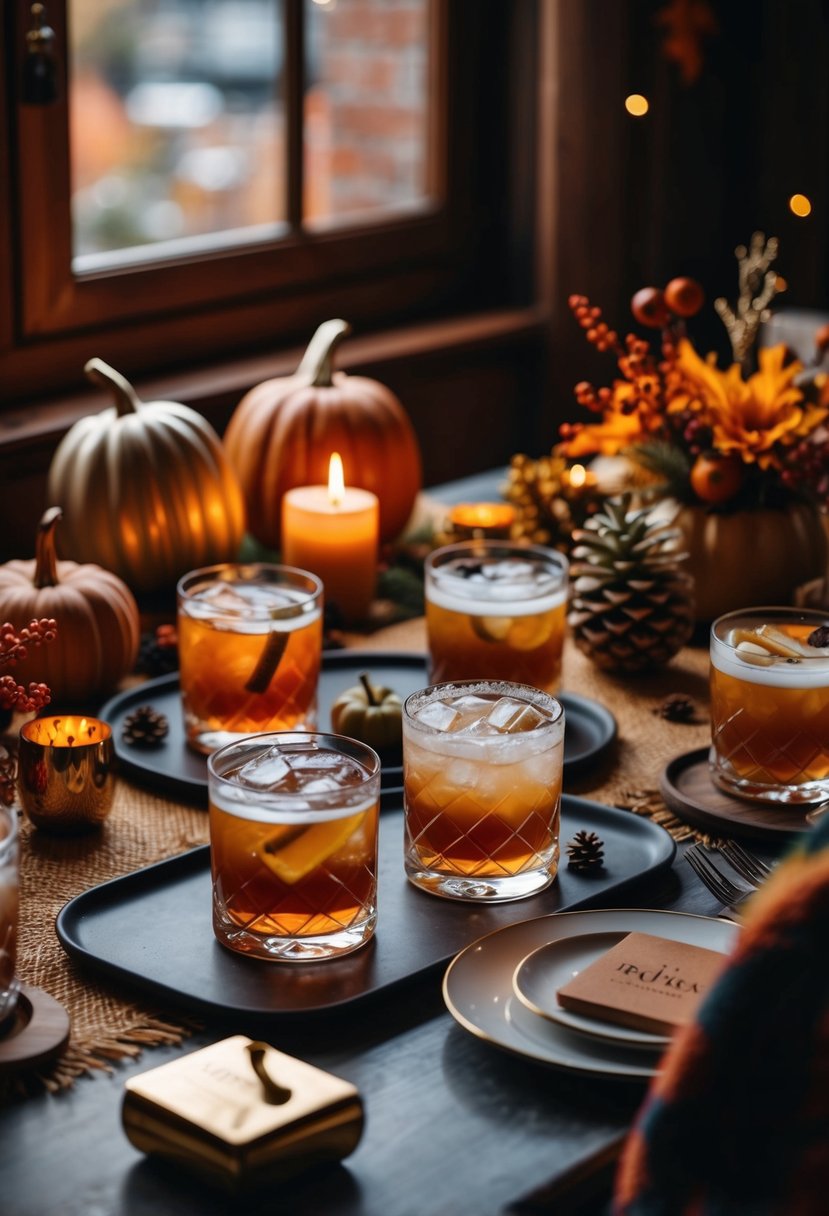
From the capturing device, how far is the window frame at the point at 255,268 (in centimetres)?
200

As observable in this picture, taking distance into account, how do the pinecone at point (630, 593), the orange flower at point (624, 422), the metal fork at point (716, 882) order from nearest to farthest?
the metal fork at point (716, 882)
the pinecone at point (630, 593)
the orange flower at point (624, 422)

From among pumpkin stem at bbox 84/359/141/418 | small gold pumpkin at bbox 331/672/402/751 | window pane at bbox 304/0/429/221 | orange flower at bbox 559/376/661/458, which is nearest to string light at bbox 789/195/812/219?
window pane at bbox 304/0/429/221

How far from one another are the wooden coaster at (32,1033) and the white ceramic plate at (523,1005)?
23cm

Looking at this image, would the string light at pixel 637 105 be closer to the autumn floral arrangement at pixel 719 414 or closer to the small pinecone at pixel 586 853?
the autumn floral arrangement at pixel 719 414

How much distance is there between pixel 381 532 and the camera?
1960 mm

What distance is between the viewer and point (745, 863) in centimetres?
113

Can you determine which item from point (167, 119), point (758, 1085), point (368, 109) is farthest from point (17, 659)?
point (167, 119)

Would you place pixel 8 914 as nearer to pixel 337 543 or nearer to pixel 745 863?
pixel 745 863

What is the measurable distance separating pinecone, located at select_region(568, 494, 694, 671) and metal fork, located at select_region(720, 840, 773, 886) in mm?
373

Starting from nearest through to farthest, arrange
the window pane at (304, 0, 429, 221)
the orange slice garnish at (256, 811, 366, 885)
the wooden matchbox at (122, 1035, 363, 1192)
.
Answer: the wooden matchbox at (122, 1035, 363, 1192) < the orange slice garnish at (256, 811, 366, 885) < the window pane at (304, 0, 429, 221)

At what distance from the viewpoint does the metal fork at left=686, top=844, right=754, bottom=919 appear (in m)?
1.06

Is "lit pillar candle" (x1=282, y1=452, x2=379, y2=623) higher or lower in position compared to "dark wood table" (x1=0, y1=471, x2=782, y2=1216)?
higher

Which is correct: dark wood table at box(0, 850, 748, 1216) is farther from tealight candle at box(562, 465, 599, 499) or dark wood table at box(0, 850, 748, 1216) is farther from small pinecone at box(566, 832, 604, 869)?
tealight candle at box(562, 465, 599, 499)

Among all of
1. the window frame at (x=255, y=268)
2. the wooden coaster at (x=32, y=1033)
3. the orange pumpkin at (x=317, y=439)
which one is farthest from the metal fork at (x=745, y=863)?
the window frame at (x=255, y=268)
